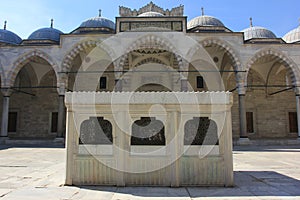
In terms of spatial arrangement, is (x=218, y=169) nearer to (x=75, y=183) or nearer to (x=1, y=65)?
(x=75, y=183)

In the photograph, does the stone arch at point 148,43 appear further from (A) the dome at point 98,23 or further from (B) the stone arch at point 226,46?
(A) the dome at point 98,23

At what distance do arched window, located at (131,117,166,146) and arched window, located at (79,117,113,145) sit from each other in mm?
451

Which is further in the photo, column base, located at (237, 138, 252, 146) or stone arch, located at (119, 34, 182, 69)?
stone arch, located at (119, 34, 182, 69)

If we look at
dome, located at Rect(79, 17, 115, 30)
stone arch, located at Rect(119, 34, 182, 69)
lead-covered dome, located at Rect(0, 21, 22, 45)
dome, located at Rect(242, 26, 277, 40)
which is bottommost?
stone arch, located at Rect(119, 34, 182, 69)

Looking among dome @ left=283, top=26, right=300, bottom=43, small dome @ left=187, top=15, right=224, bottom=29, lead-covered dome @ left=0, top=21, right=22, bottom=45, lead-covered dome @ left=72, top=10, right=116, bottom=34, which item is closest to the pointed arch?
lead-covered dome @ left=72, top=10, right=116, bottom=34

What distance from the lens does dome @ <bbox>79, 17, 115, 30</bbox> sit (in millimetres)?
19641

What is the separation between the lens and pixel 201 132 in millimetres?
4312

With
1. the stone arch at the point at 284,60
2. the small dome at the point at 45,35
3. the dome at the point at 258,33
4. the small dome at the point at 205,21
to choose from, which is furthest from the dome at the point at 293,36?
the small dome at the point at 45,35

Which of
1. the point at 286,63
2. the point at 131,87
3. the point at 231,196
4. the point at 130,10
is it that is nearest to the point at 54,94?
the point at 131,87

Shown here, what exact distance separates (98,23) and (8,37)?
7263mm

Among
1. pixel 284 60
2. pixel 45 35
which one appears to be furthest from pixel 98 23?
pixel 284 60

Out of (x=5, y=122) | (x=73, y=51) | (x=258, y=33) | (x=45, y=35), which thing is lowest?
(x=5, y=122)

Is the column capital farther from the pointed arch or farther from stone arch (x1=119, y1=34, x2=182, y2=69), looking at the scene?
stone arch (x1=119, y1=34, x2=182, y2=69)

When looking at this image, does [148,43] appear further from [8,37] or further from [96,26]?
[8,37]
